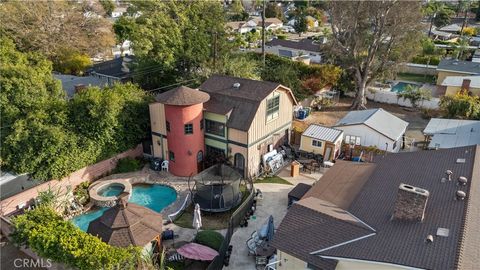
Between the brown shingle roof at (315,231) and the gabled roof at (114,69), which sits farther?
the gabled roof at (114,69)

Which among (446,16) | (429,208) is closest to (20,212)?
(429,208)

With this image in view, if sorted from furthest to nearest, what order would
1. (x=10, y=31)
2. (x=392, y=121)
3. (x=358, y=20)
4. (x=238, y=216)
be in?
(x=10, y=31), (x=358, y=20), (x=392, y=121), (x=238, y=216)

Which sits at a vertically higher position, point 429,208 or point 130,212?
point 429,208

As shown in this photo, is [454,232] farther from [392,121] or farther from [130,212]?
[392,121]

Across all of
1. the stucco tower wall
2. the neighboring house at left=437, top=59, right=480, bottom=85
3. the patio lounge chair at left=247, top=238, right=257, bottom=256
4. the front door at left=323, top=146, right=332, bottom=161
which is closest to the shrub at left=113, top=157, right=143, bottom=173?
the stucco tower wall

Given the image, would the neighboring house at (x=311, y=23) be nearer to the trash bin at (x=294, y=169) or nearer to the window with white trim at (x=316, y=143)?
the window with white trim at (x=316, y=143)

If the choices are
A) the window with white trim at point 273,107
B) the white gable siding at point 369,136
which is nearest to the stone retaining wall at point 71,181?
the window with white trim at point 273,107

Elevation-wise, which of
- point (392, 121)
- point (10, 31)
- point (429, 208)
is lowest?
point (392, 121)
